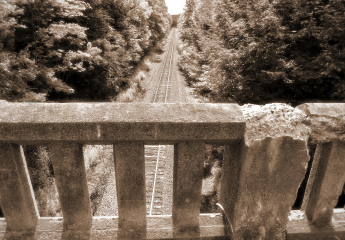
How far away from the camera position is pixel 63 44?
1188cm

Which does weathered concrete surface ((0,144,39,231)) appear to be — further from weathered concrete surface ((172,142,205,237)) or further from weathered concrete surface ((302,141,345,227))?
weathered concrete surface ((302,141,345,227))

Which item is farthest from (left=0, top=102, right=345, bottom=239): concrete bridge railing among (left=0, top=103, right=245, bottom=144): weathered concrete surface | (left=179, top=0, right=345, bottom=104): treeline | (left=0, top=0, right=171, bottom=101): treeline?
(left=0, top=0, right=171, bottom=101): treeline

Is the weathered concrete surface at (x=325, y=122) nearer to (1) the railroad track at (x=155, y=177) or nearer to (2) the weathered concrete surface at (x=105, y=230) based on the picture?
(2) the weathered concrete surface at (x=105, y=230)

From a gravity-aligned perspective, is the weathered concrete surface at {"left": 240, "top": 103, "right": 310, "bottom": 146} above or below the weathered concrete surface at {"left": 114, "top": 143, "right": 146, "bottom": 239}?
above

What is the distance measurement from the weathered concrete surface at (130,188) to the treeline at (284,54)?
693 cm

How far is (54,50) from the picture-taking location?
10.5 meters

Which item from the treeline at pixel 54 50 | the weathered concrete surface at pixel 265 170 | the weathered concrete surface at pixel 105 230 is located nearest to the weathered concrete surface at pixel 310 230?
the weathered concrete surface at pixel 265 170

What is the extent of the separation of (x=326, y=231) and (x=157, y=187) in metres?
6.80

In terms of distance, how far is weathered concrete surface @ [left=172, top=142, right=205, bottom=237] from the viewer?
155 cm

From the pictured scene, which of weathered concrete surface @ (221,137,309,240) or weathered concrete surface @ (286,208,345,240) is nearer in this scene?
weathered concrete surface @ (221,137,309,240)

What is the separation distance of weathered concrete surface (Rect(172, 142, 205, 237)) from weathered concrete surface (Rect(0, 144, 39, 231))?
3.37 feet

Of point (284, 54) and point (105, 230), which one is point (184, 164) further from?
point (284, 54)

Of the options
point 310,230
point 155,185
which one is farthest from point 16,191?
point 155,185

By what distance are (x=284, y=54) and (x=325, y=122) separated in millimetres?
7559
